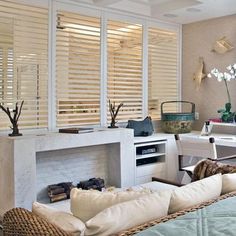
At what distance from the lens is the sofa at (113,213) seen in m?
1.45

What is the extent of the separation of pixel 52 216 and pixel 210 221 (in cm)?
74

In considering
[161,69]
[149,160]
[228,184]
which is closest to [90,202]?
[228,184]

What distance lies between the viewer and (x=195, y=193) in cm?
189

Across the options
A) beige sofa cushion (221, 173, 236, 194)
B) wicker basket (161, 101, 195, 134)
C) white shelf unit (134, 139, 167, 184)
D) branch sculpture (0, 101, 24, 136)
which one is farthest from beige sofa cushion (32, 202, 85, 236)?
wicker basket (161, 101, 195, 134)

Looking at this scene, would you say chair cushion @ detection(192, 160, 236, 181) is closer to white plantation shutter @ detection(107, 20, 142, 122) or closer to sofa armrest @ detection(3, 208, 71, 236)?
sofa armrest @ detection(3, 208, 71, 236)

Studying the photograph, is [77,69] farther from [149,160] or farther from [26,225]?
[26,225]

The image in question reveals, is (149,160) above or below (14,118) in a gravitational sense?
below

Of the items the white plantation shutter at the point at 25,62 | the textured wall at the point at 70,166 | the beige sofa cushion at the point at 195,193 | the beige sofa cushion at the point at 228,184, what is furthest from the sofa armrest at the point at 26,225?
the textured wall at the point at 70,166

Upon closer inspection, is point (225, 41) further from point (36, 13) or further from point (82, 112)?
point (36, 13)

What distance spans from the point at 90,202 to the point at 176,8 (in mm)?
3543

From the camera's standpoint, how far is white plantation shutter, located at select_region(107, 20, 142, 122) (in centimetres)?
459

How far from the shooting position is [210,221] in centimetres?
153

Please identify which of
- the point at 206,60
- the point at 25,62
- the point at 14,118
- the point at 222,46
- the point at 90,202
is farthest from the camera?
the point at 206,60

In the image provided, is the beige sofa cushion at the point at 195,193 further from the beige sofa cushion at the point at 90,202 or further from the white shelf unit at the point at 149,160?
the white shelf unit at the point at 149,160
